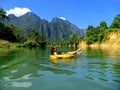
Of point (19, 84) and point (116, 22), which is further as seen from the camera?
point (116, 22)

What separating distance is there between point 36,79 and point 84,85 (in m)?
3.89

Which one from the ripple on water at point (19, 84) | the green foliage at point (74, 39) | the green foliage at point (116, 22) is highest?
the green foliage at point (116, 22)

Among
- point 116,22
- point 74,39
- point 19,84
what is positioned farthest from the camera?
point 74,39

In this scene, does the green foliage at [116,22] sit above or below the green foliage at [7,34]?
above

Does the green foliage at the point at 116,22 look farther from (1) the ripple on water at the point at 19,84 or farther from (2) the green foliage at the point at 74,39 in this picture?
(1) the ripple on water at the point at 19,84

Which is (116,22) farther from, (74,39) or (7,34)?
(7,34)

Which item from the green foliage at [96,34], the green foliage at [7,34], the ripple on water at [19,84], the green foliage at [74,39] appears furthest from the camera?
the green foliage at [74,39]

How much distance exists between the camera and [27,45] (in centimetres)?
11781

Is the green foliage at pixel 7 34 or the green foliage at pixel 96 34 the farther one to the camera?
the green foliage at pixel 96 34

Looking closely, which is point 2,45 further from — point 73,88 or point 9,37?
point 73,88

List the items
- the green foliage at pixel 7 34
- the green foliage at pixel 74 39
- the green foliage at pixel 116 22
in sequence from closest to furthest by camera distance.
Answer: the green foliage at pixel 7 34, the green foliage at pixel 116 22, the green foliage at pixel 74 39

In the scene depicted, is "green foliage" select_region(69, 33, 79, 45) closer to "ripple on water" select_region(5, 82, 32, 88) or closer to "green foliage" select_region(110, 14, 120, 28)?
"green foliage" select_region(110, 14, 120, 28)

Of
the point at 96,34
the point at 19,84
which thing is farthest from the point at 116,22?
the point at 19,84

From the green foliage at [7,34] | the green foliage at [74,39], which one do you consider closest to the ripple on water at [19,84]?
the green foliage at [7,34]
